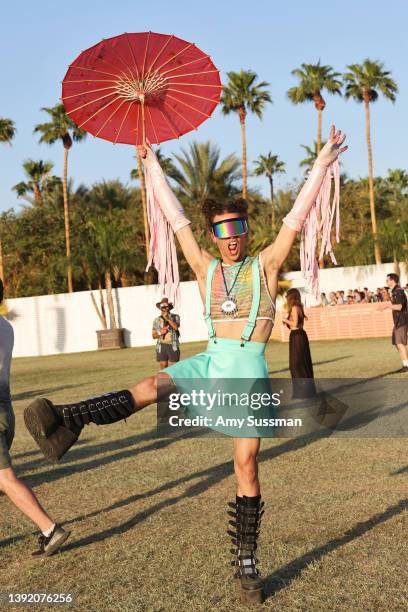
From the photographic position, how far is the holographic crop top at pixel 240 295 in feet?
14.8

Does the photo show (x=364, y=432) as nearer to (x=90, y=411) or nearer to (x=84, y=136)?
(x=90, y=411)

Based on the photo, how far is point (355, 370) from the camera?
742 inches

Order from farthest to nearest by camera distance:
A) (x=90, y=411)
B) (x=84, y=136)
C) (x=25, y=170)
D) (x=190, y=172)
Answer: (x=25, y=170) < (x=190, y=172) < (x=84, y=136) < (x=90, y=411)

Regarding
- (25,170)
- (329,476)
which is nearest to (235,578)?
(329,476)

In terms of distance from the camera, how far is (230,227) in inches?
184

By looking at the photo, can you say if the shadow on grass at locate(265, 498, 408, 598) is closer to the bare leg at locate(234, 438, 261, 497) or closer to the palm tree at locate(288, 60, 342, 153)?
the bare leg at locate(234, 438, 261, 497)

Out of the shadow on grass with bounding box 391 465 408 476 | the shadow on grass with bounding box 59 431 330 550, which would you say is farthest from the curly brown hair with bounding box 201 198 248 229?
the shadow on grass with bounding box 391 465 408 476

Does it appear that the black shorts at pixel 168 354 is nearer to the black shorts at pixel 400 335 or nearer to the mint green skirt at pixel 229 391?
the black shorts at pixel 400 335

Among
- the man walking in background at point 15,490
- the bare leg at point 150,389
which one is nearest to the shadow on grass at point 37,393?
the man walking in background at point 15,490

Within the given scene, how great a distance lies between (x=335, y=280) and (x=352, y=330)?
342 inches

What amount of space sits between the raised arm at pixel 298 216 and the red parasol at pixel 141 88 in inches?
43.1

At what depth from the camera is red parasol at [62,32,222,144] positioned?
206 inches

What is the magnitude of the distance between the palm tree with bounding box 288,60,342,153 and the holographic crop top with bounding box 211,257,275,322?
4751cm

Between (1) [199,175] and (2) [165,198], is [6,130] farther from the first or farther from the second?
(2) [165,198]
